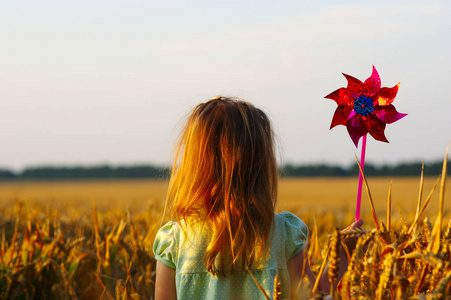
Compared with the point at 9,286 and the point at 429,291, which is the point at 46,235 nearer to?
the point at 9,286

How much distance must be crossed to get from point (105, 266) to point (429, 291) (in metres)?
2.05

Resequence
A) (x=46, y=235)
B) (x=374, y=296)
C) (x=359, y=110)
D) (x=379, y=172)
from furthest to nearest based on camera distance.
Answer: (x=379, y=172), (x=46, y=235), (x=359, y=110), (x=374, y=296)

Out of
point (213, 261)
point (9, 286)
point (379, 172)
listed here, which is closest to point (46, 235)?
point (9, 286)

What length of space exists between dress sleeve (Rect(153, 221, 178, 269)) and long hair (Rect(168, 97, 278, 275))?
66 mm

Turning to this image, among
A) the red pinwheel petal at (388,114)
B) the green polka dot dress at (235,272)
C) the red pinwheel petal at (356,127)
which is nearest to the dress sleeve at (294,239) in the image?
the green polka dot dress at (235,272)

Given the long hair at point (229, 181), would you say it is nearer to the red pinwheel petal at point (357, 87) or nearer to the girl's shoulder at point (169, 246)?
the girl's shoulder at point (169, 246)

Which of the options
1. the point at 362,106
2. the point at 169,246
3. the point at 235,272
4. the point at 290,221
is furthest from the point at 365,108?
the point at 169,246

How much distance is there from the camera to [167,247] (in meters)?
1.90

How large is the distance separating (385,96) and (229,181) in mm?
666

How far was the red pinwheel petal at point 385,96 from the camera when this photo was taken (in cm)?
189

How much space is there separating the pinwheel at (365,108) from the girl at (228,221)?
0.99 feet

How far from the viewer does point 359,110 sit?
74.2 inches

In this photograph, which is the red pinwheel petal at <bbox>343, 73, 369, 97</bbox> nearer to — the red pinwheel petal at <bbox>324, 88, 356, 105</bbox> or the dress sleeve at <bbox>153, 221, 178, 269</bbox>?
the red pinwheel petal at <bbox>324, 88, 356, 105</bbox>

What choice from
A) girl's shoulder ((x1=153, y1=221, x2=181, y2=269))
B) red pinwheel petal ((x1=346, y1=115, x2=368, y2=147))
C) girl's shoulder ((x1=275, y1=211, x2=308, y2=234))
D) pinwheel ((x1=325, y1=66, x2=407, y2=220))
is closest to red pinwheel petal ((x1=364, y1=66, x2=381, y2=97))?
pinwheel ((x1=325, y1=66, x2=407, y2=220))
